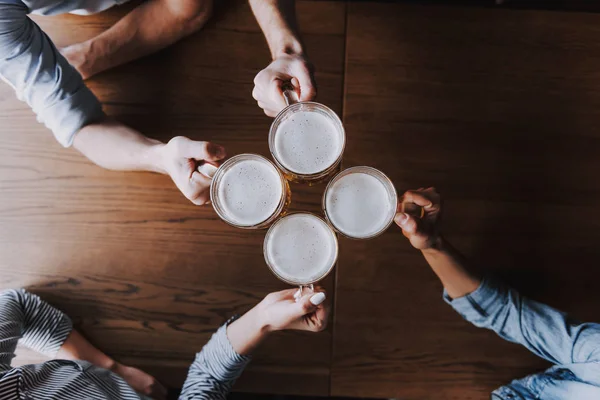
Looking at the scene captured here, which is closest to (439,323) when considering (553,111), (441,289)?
(441,289)

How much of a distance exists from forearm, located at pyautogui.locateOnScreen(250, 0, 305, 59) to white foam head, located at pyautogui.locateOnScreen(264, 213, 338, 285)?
0.45m

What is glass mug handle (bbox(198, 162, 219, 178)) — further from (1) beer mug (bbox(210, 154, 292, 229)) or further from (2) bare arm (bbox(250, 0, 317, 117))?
(2) bare arm (bbox(250, 0, 317, 117))

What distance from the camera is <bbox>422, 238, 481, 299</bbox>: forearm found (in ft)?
3.75

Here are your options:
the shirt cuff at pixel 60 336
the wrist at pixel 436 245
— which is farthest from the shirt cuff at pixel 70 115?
the wrist at pixel 436 245

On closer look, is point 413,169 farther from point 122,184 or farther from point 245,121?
point 122,184

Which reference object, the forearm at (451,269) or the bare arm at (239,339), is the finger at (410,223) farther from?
the bare arm at (239,339)

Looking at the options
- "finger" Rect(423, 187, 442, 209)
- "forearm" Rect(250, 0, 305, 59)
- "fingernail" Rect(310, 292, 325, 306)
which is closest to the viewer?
"fingernail" Rect(310, 292, 325, 306)

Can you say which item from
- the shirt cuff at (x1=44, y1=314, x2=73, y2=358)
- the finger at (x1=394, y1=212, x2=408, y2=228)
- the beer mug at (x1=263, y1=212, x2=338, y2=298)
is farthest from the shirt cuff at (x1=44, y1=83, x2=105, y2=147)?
the finger at (x1=394, y1=212, x2=408, y2=228)

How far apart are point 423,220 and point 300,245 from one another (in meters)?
0.32

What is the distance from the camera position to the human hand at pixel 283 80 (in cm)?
105

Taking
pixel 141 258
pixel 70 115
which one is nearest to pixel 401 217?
pixel 141 258

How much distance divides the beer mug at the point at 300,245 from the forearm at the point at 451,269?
286mm

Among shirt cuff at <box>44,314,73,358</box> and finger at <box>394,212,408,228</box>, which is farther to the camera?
shirt cuff at <box>44,314,73,358</box>

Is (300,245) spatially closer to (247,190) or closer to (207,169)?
(247,190)
